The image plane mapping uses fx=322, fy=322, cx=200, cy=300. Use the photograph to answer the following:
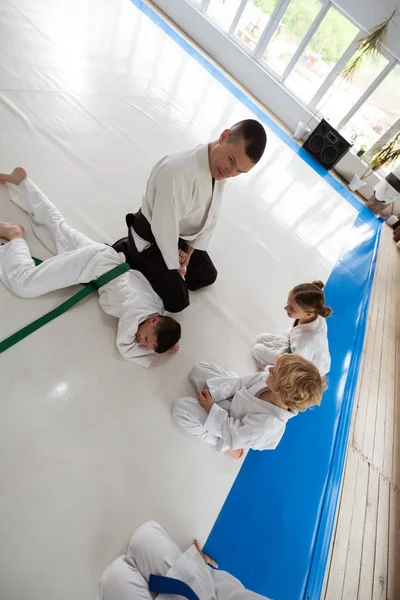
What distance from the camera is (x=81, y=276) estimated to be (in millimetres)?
1711

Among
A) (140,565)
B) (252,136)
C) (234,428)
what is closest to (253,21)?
(252,136)

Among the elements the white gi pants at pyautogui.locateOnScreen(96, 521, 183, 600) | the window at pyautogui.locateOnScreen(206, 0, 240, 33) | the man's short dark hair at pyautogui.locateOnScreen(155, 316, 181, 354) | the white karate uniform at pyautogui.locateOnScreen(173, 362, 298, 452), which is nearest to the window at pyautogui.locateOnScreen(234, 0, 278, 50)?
the window at pyautogui.locateOnScreen(206, 0, 240, 33)

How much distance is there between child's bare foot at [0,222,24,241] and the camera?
1737mm

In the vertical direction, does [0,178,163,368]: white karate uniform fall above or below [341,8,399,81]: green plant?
below

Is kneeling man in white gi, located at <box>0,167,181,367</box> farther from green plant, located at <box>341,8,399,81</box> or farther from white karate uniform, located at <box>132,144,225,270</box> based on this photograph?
green plant, located at <box>341,8,399,81</box>

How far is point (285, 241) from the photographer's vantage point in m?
3.30

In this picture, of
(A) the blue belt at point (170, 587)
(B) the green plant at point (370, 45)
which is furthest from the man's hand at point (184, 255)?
(B) the green plant at point (370, 45)

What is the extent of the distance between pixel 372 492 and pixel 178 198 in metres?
2.24

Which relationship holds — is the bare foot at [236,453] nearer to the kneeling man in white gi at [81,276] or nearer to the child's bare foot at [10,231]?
the kneeling man in white gi at [81,276]

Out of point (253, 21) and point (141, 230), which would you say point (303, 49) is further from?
point (141, 230)

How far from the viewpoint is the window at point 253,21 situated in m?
5.40

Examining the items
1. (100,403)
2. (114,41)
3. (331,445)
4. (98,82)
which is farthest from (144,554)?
(114,41)

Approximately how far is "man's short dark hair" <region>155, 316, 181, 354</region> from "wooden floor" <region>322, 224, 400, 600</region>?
1.48m

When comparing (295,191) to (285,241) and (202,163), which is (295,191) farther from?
(202,163)
